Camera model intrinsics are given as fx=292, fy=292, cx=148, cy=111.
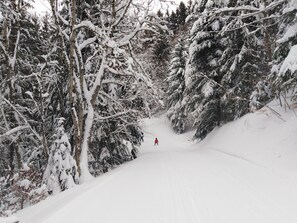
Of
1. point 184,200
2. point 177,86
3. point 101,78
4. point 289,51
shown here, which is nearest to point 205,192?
point 184,200

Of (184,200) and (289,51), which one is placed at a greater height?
(289,51)

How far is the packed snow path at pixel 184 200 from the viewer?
16.5 ft

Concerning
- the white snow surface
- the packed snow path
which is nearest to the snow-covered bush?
the white snow surface

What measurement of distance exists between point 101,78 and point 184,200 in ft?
23.8

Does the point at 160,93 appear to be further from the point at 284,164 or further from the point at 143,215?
the point at 143,215

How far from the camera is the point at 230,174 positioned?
27.8 feet

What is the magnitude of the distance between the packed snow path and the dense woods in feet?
9.30

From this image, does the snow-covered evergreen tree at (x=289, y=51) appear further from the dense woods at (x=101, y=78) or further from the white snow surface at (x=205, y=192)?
the white snow surface at (x=205, y=192)

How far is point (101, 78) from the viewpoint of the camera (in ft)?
39.4

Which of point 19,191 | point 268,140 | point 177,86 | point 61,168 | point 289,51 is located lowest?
point 19,191

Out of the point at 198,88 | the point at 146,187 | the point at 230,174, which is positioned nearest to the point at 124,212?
the point at 146,187

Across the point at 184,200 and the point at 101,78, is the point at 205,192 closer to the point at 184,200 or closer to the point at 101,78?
the point at 184,200

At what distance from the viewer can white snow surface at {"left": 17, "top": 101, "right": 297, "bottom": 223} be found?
16.8ft

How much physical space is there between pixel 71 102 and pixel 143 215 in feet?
24.3
